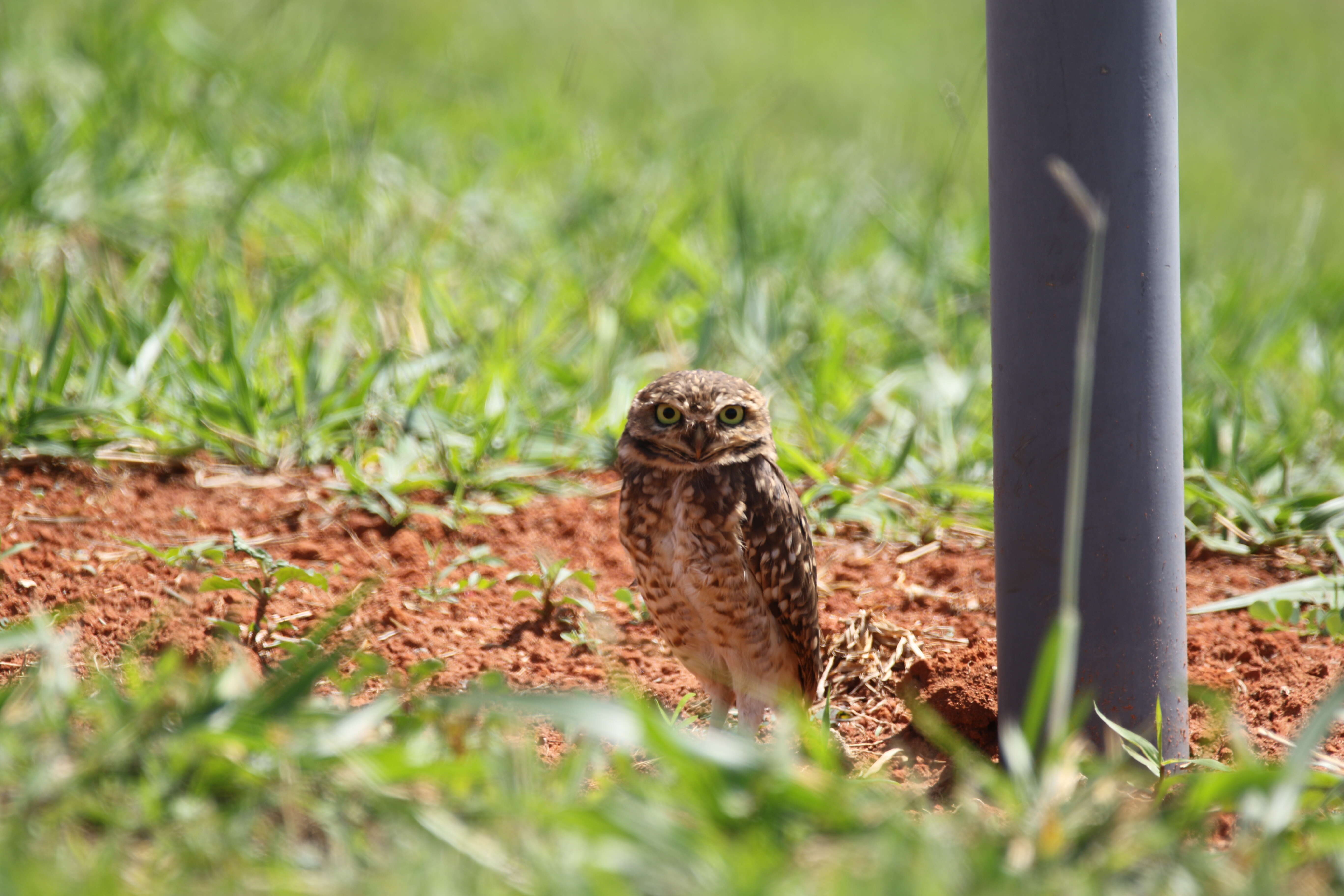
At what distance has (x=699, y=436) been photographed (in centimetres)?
279

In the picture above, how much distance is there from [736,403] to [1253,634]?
1.51 m

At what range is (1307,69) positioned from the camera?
1141 centimetres

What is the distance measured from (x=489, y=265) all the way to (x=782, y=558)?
2.81 metres

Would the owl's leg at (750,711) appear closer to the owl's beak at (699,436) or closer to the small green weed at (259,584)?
the owl's beak at (699,436)

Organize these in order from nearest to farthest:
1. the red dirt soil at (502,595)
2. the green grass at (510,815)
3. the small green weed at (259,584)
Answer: the green grass at (510,815) < the small green weed at (259,584) < the red dirt soil at (502,595)

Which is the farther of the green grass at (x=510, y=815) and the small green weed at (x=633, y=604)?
the small green weed at (x=633, y=604)

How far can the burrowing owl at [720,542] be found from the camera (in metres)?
2.78

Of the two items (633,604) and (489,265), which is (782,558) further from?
(489,265)

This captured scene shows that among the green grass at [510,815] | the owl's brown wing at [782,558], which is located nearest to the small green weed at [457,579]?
the owl's brown wing at [782,558]

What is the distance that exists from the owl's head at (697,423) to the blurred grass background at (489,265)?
916 mm

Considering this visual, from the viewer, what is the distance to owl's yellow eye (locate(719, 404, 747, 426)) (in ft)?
9.30

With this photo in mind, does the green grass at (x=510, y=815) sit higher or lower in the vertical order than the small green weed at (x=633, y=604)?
higher

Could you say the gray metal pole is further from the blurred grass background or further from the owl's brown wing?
the blurred grass background

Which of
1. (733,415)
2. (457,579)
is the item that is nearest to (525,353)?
(457,579)
